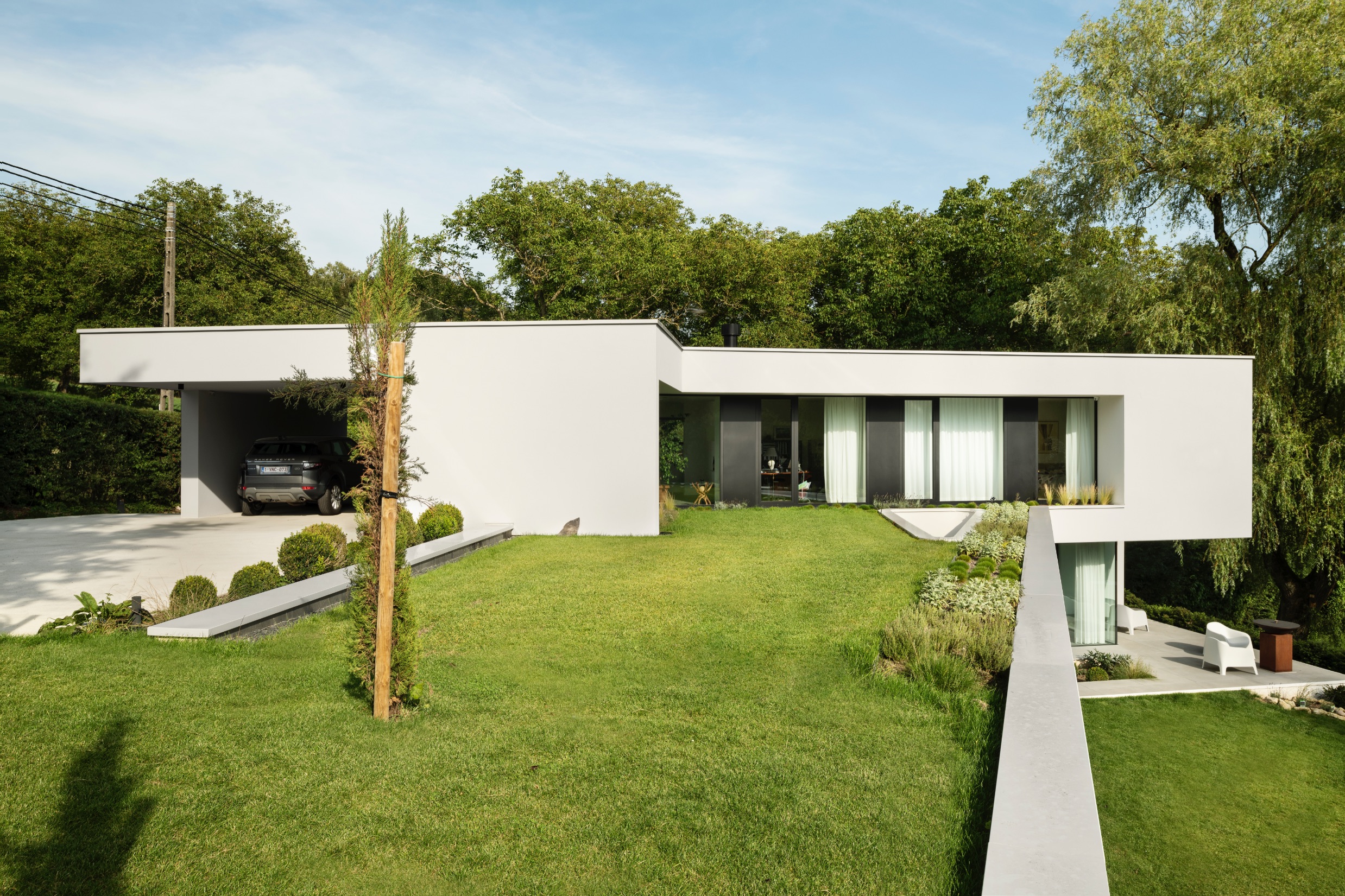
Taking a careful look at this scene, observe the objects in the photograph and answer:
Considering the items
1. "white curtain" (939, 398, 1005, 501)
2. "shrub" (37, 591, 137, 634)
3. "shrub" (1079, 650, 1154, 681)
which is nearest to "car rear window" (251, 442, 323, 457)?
"shrub" (37, 591, 137, 634)

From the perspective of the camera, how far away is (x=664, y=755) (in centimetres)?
405

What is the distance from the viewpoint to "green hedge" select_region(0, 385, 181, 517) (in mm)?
15281

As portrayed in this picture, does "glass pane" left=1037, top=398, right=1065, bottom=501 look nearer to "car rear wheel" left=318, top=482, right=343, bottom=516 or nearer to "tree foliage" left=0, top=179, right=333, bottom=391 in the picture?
"car rear wheel" left=318, top=482, right=343, bottom=516

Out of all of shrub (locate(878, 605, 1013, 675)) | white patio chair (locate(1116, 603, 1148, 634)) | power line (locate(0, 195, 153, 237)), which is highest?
power line (locate(0, 195, 153, 237))

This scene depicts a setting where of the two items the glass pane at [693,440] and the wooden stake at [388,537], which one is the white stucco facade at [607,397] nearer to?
the glass pane at [693,440]

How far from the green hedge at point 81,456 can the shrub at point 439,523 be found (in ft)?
30.9

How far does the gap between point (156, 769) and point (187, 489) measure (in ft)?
46.2

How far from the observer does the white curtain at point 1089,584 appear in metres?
17.8

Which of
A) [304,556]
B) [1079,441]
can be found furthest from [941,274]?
[304,556]

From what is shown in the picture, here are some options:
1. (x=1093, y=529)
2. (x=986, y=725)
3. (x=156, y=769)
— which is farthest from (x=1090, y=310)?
(x=156, y=769)

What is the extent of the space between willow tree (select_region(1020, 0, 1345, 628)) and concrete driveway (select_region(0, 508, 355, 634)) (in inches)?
777

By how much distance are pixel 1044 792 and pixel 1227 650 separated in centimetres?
Answer: 1553

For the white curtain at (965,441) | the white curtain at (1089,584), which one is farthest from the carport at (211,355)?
the white curtain at (1089,584)

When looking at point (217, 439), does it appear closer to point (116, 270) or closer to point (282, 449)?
point (282, 449)
